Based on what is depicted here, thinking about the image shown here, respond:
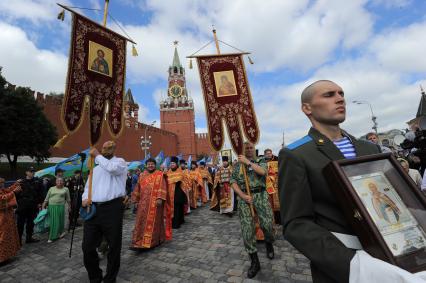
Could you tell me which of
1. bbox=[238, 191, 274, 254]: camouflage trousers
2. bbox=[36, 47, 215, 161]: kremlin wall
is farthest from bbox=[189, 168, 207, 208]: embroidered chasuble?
bbox=[36, 47, 215, 161]: kremlin wall

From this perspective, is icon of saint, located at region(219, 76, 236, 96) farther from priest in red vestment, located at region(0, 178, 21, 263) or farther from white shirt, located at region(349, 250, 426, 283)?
priest in red vestment, located at region(0, 178, 21, 263)

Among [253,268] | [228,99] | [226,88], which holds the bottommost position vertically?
[253,268]

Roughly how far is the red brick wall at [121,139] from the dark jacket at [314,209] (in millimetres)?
12724

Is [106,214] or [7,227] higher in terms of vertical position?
[106,214]

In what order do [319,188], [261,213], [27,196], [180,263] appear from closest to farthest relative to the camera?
1. [319,188]
2. [261,213]
3. [180,263]
4. [27,196]

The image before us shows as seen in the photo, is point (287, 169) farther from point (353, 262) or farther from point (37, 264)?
point (37, 264)

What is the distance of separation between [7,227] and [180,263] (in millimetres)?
4071

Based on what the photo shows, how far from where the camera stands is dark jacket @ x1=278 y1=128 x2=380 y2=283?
3.55 feet

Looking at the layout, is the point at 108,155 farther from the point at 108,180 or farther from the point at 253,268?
the point at 253,268

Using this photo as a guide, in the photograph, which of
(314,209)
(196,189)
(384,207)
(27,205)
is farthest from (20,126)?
(384,207)

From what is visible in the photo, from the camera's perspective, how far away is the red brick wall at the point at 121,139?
28.7 metres

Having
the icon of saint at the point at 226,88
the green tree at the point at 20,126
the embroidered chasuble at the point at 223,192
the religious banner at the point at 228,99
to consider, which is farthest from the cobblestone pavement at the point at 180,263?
the green tree at the point at 20,126

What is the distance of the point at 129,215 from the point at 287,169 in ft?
32.3

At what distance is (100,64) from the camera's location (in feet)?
15.1
